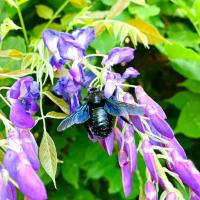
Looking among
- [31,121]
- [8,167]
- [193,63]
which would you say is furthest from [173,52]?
[8,167]

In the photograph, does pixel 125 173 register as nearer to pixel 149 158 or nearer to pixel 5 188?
pixel 149 158

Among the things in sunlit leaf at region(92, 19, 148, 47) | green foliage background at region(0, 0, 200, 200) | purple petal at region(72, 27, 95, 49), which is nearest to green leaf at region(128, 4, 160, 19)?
green foliage background at region(0, 0, 200, 200)

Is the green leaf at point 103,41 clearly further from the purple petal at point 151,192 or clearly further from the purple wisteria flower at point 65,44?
the purple petal at point 151,192

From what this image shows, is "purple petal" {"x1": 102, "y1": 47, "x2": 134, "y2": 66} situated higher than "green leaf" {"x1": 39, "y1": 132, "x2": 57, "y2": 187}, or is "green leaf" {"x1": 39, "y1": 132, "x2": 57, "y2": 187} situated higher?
"purple petal" {"x1": 102, "y1": 47, "x2": 134, "y2": 66}

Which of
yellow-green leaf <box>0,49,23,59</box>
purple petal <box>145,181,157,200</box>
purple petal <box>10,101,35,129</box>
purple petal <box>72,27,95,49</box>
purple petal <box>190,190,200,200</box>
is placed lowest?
purple petal <box>190,190,200,200</box>

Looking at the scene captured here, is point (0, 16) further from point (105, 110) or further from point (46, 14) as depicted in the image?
point (105, 110)

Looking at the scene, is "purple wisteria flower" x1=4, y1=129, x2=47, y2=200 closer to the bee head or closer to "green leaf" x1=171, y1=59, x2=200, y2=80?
the bee head

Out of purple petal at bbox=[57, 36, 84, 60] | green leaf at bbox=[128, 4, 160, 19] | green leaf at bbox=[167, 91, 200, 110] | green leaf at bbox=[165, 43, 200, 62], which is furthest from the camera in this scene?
green leaf at bbox=[167, 91, 200, 110]
